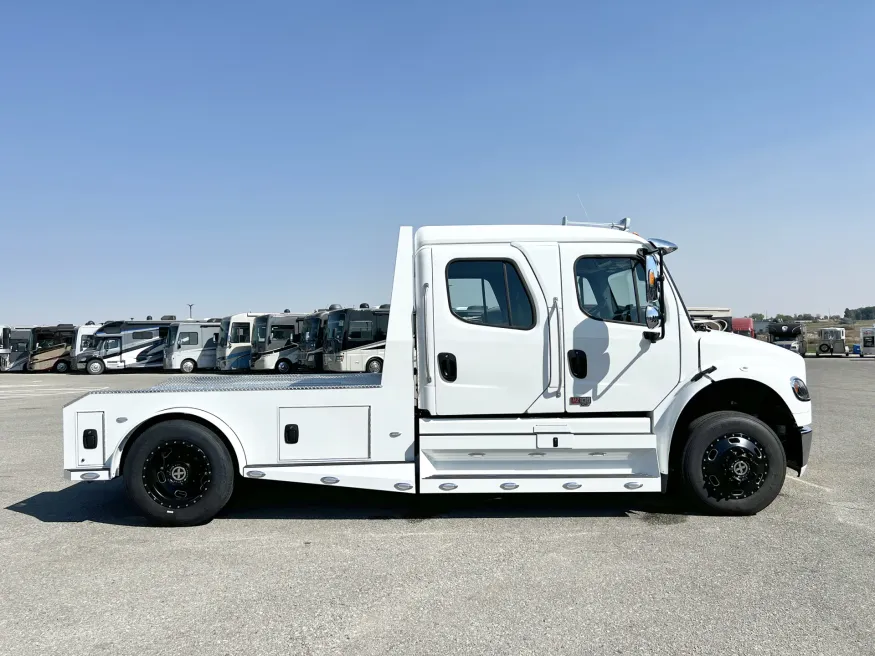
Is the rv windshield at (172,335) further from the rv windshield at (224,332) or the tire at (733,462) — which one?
the tire at (733,462)

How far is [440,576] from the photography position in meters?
4.33

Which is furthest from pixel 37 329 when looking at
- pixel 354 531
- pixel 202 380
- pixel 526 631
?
pixel 526 631

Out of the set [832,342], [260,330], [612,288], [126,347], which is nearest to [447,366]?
[612,288]

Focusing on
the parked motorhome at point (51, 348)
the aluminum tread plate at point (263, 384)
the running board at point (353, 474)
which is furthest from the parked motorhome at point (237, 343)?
the running board at point (353, 474)

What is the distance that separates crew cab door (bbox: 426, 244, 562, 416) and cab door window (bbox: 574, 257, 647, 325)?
13.9 inches

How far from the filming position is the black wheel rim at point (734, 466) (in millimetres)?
5469

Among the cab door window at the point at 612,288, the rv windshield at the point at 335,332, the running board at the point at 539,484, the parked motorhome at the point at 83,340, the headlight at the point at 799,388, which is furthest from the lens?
the parked motorhome at the point at 83,340

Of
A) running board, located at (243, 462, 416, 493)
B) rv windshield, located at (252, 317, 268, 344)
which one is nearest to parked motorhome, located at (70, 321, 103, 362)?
rv windshield, located at (252, 317, 268, 344)

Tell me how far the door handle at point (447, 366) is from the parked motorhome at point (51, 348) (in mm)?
34711

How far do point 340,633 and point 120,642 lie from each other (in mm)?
1160

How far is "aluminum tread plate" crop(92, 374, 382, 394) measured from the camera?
5598 mm

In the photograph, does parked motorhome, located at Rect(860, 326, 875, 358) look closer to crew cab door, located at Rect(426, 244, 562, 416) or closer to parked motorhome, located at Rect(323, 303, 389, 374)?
parked motorhome, located at Rect(323, 303, 389, 374)

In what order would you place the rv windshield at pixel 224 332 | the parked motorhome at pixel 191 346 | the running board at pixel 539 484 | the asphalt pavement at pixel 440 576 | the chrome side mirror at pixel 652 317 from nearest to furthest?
the asphalt pavement at pixel 440 576, the chrome side mirror at pixel 652 317, the running board at pixel 539 484, the rv windshield at pixel 224 332, the parked motorhome at pixel 191 346

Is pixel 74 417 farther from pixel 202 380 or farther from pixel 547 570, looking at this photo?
pixel 547 570
